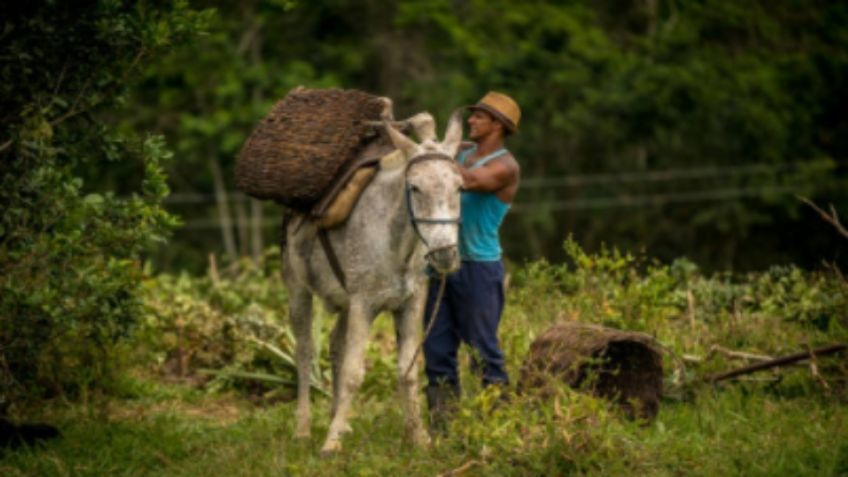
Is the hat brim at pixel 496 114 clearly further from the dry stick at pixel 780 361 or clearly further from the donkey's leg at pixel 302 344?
the dry stick at pixel 780 361

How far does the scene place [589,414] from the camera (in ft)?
23.9

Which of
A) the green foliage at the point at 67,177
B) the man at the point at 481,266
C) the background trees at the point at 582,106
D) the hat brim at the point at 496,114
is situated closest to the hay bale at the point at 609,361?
the man at the point at 481,266

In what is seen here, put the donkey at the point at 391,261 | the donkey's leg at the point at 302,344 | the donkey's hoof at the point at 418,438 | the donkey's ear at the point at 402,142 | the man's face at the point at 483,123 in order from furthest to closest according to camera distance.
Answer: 1. the donkey's leg at the point at 302,344
2. the man's face at the point at 483,123
3. the donkey's hoof at the point at 418,438
4. the donkey's ear at the point at 402,142
5. the donkey at the point at 391,261

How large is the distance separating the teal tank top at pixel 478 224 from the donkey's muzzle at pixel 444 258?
0.95m

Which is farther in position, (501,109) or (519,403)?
(501,109)

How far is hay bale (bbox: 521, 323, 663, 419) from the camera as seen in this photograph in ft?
27.6

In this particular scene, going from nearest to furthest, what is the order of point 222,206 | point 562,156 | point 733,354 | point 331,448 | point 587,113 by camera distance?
1. point 331,448
2. point 733,354
3. point 222,206
4. point 587,113
5. point 562,156

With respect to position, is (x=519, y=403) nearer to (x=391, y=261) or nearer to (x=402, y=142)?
(x=391, y=261)

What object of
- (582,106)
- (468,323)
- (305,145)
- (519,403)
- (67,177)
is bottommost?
(582,106)

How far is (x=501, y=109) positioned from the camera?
8281 millimetres

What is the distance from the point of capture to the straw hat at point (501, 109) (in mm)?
8266

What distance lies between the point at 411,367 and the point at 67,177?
2.87 m

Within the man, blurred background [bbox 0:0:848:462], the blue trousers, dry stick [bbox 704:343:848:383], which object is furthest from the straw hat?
dry stick [bbox 704:343:848:383]

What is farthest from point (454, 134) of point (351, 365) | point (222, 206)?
point (222, 206)
